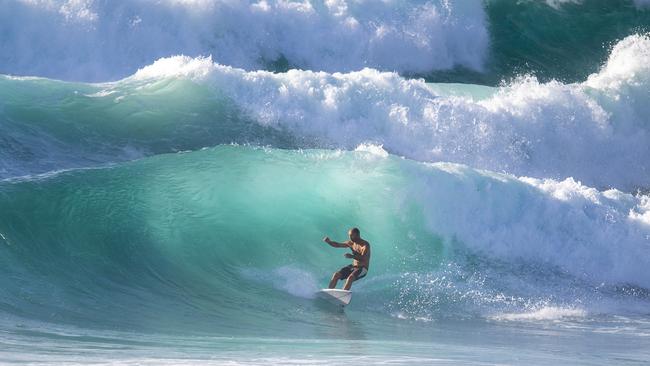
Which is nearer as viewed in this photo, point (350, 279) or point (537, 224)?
point (350, 279)

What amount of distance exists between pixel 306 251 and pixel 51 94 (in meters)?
5.69

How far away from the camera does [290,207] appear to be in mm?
14047

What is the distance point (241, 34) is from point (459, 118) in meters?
7.00

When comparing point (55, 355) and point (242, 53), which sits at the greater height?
point (242, 53)

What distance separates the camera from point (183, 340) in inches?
380

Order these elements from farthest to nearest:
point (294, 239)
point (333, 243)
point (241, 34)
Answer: point (241, 34) → point (294, 239) → point (333, 243)

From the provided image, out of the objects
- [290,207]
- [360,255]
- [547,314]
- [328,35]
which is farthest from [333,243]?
[328,35]

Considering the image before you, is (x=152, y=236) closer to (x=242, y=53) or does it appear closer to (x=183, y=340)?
(x=183, y=340)

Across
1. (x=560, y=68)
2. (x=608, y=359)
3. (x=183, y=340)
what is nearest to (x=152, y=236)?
(x=183, y=340)

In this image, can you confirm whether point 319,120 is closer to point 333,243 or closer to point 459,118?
point 459,118

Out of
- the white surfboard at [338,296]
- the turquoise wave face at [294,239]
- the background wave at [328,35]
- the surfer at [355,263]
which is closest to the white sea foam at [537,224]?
the turquoise wave face at [294,239]

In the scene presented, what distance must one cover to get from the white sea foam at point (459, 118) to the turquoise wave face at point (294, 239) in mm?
2957

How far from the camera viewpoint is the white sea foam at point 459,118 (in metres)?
17.7

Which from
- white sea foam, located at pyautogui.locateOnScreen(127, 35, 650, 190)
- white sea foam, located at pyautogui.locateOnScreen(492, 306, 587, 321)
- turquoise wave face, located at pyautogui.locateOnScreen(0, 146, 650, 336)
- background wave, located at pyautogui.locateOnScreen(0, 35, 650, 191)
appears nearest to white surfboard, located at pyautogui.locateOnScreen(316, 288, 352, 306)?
turquoise wave face, located at pyautogui.locateOnScreen(0, 146, 650, 336)
